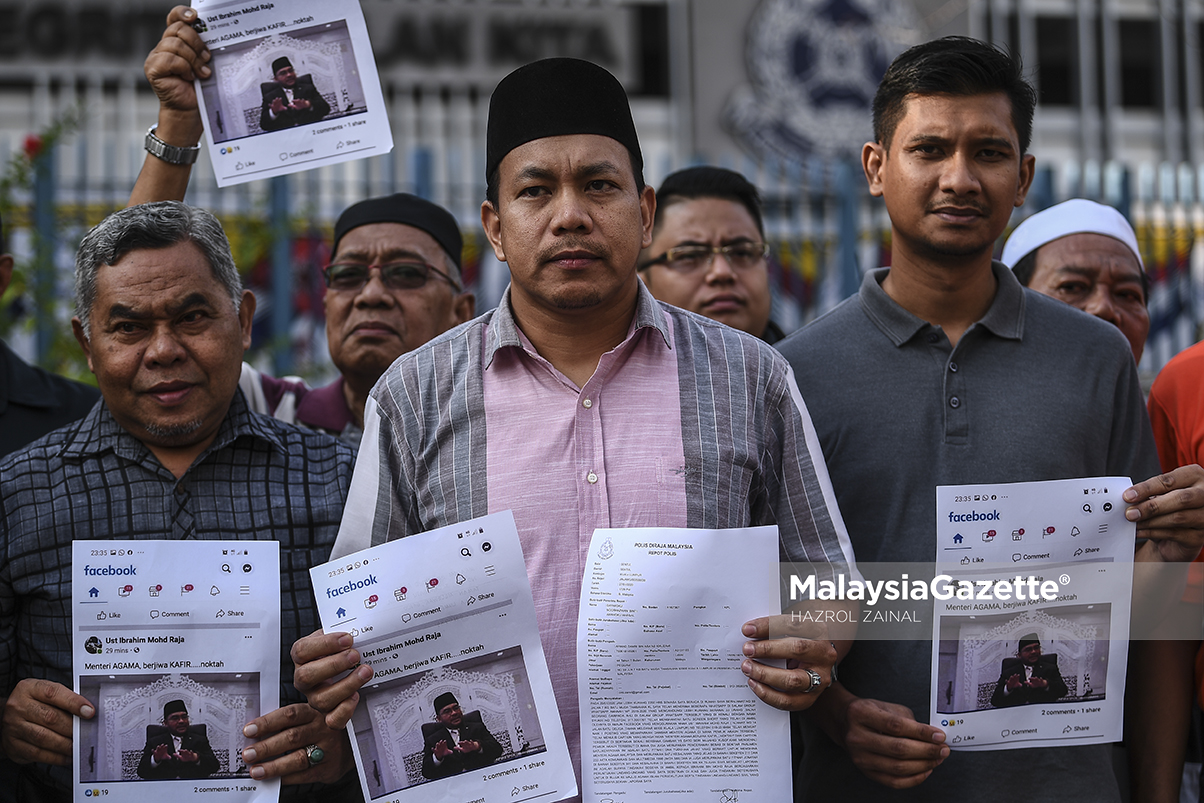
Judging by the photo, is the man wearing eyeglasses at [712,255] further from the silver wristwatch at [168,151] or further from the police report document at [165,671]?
the police report document at [165,671]

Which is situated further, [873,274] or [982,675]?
[873,274]

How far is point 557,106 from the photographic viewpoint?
2539mm

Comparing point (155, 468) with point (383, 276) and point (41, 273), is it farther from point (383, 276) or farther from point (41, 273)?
point (41, 273)

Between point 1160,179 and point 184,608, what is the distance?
10.1 metres

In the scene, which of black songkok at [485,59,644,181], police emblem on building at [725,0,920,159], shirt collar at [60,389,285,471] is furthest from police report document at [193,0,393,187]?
police emblem on building at [725,0,920,159]

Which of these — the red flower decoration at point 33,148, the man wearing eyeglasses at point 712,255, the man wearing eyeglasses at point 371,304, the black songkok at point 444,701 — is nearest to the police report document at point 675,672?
the black songkok at point 444,701

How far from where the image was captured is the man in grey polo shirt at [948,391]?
2719mm

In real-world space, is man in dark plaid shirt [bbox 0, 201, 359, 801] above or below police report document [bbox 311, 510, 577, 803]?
above

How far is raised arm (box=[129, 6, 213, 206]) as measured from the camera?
2.99 m

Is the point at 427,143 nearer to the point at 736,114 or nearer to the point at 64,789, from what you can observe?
the point at 736,114

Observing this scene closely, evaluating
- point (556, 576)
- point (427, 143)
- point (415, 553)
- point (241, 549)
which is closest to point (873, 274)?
point (556, 576)

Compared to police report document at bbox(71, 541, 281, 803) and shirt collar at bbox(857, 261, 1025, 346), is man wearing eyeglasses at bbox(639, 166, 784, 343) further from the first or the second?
police report document at bbox(71, 541, 281, 803)

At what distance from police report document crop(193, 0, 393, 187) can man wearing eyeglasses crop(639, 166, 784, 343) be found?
147cm

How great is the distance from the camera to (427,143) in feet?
41.3
